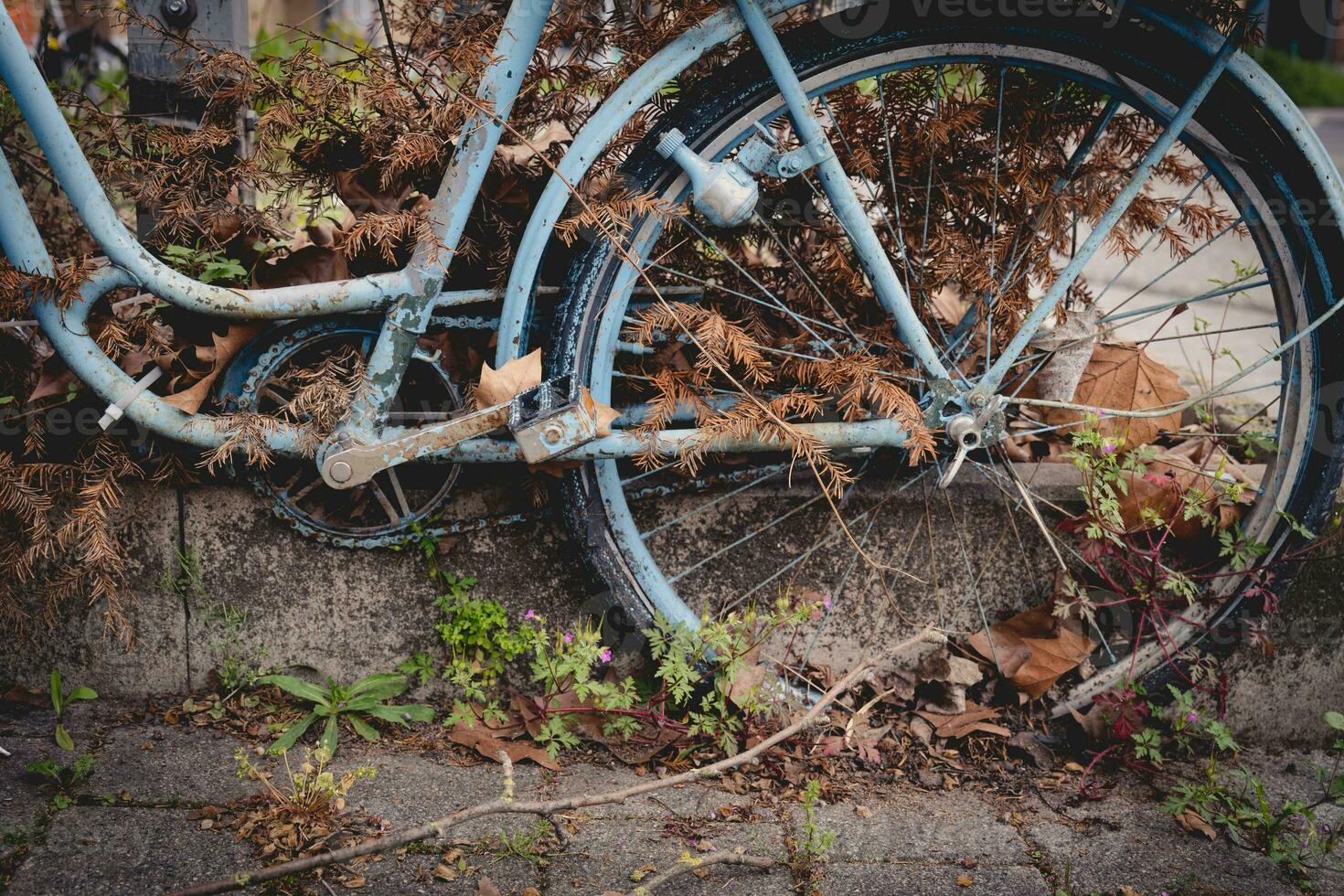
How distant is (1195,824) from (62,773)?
2.17 metres

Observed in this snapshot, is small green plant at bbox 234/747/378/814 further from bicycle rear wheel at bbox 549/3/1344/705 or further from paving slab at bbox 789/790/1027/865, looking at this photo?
paving slab at bbox 789/790/1027/865

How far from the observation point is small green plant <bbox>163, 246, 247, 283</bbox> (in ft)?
6.48

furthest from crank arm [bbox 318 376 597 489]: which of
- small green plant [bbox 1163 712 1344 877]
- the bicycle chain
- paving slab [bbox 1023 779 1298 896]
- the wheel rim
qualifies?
small green plant [bbox 1163 712 1344 877]

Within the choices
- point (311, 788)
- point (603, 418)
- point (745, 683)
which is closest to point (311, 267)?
point (603, 418)

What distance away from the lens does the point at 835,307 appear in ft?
7.19

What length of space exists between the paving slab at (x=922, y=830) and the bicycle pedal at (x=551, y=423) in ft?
2.74

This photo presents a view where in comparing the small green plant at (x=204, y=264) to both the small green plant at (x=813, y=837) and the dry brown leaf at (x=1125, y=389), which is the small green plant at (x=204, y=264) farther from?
the dry brown leaf at (x=1125, y=389)

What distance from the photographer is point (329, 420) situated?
6.22 feet

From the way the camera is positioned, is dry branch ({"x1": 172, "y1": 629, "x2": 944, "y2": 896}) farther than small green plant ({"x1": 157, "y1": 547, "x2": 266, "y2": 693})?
No

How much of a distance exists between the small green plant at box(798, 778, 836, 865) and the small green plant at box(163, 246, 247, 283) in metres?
1.48

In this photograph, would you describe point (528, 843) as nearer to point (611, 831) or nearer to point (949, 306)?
point (611, 831)

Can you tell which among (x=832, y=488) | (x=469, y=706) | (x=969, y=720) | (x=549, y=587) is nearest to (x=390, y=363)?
(x=549, y=587)

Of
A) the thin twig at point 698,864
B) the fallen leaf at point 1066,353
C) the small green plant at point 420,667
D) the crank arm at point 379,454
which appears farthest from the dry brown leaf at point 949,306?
the small green plant at point 420,667

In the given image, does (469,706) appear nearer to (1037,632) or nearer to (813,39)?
(1037,632)
